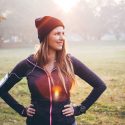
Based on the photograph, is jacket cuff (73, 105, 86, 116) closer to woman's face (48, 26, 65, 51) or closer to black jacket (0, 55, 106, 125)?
black jacket (0, 55, 106, 125)

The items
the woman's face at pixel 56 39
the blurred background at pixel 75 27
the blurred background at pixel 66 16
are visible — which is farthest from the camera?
the blurred background at pixel 66 16

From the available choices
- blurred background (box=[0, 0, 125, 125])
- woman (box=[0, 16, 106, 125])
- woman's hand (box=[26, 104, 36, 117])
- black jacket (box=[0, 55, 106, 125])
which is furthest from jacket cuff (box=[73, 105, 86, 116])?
blurred background (box=[0, 0, 125, 125])

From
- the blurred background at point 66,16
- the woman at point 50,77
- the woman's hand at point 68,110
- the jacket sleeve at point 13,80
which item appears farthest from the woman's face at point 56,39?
the blurred background at point 66,16

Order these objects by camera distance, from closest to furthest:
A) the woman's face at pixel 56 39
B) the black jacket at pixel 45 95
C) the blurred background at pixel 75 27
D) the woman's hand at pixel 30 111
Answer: the black jacket at pixel 45 95 → the woman's hand at pixel 30 111 → the woman's face at pixel 56 39 → the blurred background at pixel 75 27

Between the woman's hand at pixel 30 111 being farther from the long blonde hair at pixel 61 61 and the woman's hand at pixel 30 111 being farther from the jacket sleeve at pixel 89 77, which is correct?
the jacket sleeve at pixel 89 77

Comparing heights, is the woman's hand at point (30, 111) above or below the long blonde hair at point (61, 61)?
below

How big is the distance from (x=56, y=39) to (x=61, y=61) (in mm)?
271

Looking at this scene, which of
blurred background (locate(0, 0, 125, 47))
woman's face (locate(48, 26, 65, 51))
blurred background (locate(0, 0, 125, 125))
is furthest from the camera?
blurred background (locate(0, 0, 125, 47))

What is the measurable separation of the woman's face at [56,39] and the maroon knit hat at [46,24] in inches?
1.7

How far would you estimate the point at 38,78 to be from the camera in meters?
4.07

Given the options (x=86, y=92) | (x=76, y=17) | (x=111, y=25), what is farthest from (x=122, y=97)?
(x=111, y=25)

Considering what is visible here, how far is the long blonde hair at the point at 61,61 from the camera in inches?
160

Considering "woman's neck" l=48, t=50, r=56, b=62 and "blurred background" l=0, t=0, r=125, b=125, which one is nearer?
"woman's neck" l=48, t=50, r=56, b=62

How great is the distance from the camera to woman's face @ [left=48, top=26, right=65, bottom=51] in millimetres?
4203
